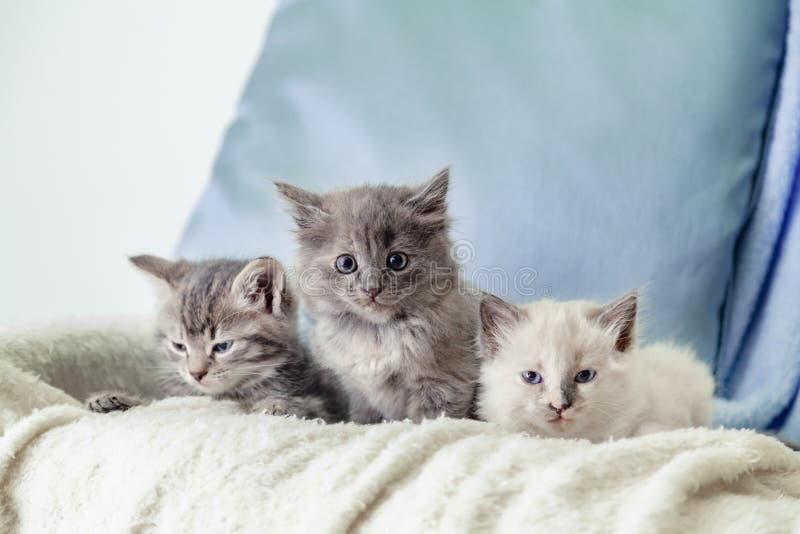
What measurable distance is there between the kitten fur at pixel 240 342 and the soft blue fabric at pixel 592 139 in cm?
20

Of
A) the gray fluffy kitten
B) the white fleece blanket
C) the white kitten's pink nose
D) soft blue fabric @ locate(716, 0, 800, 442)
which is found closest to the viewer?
the white fleece blanket

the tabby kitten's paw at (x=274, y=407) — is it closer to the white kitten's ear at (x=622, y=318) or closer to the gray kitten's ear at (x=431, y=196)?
the gray kitten's ear at (x=431, y=196)

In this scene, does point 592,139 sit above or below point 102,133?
above

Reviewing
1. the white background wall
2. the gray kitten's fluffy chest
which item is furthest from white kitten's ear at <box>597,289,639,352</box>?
the white background wall

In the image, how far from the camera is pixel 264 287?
1454mm

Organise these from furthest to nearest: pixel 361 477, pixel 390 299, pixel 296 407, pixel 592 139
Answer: pixel 592 139 < pixel 296 407 < pixel 390 299 < pixel 361 477

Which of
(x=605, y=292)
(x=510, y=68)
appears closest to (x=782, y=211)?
(x=605, y=292)

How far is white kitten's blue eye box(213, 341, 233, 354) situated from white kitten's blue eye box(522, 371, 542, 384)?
55 centimetres

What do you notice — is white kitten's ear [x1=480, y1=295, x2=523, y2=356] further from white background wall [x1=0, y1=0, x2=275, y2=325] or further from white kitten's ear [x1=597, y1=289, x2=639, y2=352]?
white background wall [x1=0, y1=0, x2=275, y2=325]

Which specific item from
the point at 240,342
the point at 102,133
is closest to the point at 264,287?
the point at 240,342

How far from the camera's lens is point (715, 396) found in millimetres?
1749

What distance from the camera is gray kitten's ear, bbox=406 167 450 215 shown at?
1.32 meters

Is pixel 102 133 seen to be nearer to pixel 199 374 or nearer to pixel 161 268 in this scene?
pixel 161 268

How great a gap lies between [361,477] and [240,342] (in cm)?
60
